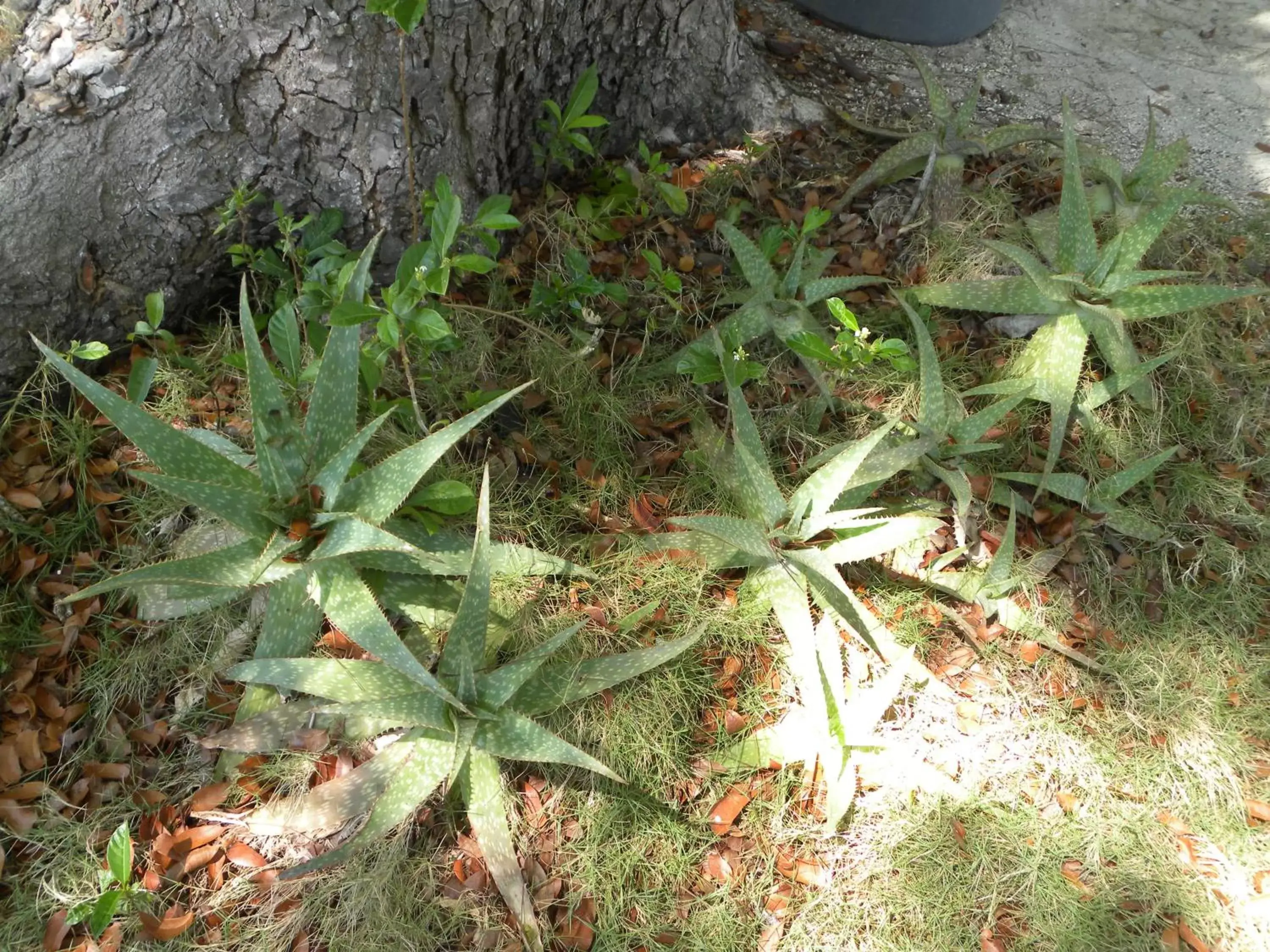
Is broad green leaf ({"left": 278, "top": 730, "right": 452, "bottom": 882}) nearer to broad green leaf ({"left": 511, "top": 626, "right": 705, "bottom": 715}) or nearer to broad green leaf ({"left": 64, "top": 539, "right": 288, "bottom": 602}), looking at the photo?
broad green leaf ({"left": 511, "top": 626, "right": 705, "bottom": 715})

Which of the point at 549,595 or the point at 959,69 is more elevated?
the point at 959,69

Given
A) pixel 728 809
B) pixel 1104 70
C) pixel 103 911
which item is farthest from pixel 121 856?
pixel 1104 70

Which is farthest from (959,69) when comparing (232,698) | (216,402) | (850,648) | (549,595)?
(232,698)

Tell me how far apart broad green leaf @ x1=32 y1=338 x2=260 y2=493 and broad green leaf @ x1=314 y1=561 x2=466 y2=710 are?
0.22 m

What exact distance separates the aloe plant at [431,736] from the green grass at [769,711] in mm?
96

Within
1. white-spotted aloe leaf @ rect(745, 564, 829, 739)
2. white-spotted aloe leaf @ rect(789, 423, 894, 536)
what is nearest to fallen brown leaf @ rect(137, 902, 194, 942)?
white-spotted aloe leaf @ rect(745, 564, 829, 739)

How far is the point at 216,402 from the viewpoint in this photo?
211cm

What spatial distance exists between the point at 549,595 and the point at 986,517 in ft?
3.85

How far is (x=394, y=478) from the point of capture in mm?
1629

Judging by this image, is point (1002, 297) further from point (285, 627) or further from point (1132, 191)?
point (285, 627)

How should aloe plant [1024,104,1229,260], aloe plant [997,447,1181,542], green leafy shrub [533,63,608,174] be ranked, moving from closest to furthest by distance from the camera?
1. aloe plant [997,447,1181,542]
2. green leafy shrub [533,63,608,174]
3. aloe plant [1024,104,1229,260]

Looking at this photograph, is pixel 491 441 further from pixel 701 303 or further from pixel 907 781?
pixel 907 781

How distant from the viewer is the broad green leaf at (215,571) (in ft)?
4.81

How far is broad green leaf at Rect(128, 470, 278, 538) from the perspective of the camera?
1.49m
